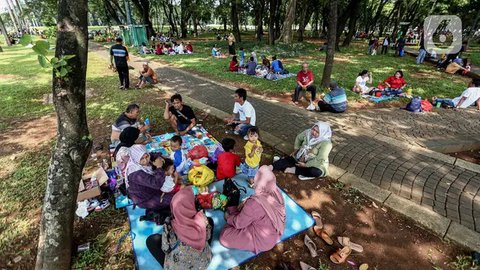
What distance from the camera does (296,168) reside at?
4.51m

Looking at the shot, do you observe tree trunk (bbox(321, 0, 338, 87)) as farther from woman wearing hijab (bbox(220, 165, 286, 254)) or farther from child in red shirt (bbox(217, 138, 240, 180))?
woman wearing hijab (bbox(220, 165, 286, 254))

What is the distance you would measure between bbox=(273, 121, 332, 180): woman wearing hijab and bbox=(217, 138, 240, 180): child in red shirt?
2.75 ft

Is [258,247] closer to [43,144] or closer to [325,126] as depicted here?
[325,126]

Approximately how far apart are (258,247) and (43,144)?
17.4ft

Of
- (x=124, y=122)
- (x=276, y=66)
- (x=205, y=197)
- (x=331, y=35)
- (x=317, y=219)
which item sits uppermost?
(x=331, y=35)

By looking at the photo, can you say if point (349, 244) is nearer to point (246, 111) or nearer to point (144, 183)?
point (144, 183)

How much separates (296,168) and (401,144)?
2653mm

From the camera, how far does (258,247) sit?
3.02 meters

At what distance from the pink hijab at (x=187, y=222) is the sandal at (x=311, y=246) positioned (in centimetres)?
132

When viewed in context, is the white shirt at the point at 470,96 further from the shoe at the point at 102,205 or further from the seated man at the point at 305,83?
the shoe at the point at 102,205

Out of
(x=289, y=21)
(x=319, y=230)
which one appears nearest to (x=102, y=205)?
(x=319, y=230)

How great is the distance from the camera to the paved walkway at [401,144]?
3932mm

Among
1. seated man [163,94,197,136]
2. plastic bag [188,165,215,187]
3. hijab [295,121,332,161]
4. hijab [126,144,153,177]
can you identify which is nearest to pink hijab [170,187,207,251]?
hijab [126,144,153,177]

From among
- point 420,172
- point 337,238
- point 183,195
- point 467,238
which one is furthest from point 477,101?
point 183,195
